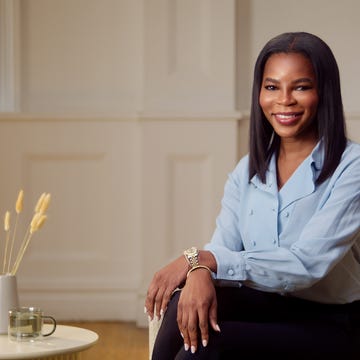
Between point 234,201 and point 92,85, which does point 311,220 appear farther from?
point 92,85

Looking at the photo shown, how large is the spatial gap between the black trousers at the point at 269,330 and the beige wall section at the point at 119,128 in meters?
2.25

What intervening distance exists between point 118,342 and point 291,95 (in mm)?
2037

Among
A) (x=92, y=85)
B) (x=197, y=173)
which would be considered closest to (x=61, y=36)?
(x=92, y=85)

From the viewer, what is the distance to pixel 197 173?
4.09 m

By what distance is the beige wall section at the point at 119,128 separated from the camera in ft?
13.3

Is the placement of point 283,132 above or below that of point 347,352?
above

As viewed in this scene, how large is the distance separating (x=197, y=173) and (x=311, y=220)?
232 cm

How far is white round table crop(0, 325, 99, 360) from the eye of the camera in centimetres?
212

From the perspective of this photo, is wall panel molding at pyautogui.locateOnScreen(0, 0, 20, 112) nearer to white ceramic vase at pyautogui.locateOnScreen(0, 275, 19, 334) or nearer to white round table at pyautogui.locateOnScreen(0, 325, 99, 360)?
white ceramic vase at pyautogui.locateOnScreen(0, 275, 19, 334)

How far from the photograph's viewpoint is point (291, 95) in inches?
73.7

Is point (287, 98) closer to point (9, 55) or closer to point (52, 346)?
point (52, 346)

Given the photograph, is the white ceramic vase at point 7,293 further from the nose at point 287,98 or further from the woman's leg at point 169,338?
the nose at point 287,98

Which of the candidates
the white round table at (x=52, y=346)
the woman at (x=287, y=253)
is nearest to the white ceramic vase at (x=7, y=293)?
the white round table at (x=52, y=346)

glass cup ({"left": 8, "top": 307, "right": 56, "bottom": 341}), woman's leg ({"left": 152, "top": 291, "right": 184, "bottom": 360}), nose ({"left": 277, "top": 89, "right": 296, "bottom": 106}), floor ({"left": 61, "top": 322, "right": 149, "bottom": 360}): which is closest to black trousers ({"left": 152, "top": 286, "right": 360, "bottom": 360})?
woman's leg ({"left": 152, "top": 291, "right": 184, "bottom": 360})
